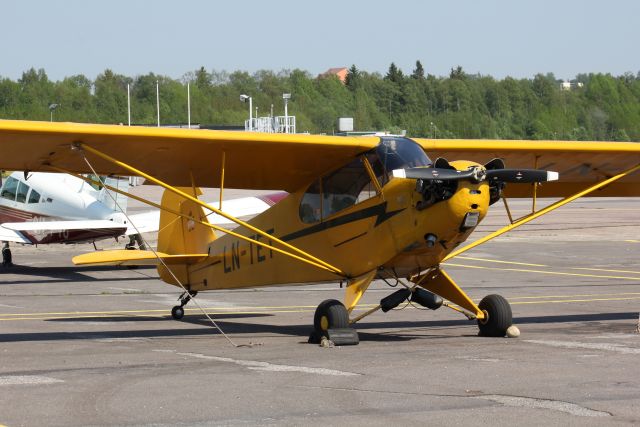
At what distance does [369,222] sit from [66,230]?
15682mm

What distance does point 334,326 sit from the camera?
13.1 metres

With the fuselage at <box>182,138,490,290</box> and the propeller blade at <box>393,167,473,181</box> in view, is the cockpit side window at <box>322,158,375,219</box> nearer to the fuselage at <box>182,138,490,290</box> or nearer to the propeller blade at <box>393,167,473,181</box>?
the fuselage at <box>182,138,490,290</box>

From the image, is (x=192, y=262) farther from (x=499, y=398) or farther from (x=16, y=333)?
(x=499, y=398)

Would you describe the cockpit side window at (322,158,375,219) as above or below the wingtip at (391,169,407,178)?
below

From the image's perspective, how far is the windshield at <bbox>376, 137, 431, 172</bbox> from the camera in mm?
13289

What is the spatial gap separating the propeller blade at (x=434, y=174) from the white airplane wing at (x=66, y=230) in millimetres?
16171

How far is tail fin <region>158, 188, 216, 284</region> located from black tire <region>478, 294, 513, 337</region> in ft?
16.0

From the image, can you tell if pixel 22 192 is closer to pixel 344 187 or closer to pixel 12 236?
pixel 12 236

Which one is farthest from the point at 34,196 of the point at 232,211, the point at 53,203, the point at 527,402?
the point at 527,402

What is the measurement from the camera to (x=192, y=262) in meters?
17.2

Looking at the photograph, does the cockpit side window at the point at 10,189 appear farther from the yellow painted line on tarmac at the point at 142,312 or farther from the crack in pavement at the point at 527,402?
the crack in pavement at the point at 527,402

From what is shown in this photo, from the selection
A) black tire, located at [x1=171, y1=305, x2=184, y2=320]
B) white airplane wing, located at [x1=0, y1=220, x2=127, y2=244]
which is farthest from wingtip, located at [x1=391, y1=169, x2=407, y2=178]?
white airplane wing, located at [x1=0, y1=220, x2=127, y2=244]

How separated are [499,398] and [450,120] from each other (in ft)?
386

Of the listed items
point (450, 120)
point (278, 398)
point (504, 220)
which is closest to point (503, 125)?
point (450, 120)
